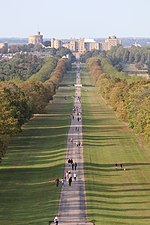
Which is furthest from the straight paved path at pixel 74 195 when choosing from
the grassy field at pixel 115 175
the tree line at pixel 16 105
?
the tree line at pixel 16 105

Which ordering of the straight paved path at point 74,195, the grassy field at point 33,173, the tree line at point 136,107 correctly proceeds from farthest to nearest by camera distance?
the tree line at point 136,107 → the grassy field at point 33,173 → the straight paved path at point 74,195

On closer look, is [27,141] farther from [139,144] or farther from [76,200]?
[76,200]

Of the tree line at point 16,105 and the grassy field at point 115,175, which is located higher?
the tree line at point 16,105

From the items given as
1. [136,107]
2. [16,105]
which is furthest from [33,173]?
[136,107]

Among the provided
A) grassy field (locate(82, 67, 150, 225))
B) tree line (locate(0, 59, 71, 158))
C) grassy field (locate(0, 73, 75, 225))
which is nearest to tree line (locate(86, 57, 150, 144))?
grassy field (locate(82, 67, 150, 225))

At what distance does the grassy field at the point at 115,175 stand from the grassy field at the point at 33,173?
325 centimetres

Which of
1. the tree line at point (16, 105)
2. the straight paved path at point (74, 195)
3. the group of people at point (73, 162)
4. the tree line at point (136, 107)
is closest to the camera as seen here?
the straight paved path at point (74, 195)

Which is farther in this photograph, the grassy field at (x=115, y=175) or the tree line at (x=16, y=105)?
the tree line at (x=16, y=105)

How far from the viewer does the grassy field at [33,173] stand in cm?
4544

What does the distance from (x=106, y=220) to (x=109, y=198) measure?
7634 millimetres

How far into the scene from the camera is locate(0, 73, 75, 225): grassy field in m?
45.4

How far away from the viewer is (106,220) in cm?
4231

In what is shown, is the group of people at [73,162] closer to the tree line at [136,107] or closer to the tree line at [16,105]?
the tree line at [16,105]

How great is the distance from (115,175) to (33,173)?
8243 mm
